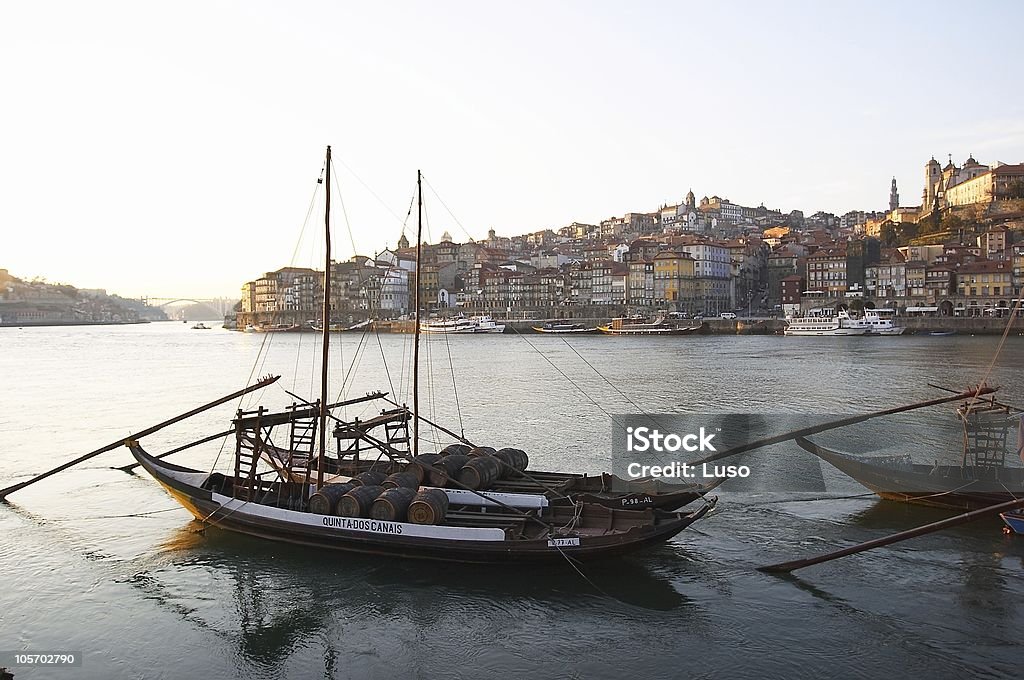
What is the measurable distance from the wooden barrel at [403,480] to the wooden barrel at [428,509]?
2.43 ft

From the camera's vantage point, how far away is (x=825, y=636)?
30.4 ft

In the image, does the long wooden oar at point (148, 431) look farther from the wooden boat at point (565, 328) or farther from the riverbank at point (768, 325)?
the wooden boat at point (565, 328)

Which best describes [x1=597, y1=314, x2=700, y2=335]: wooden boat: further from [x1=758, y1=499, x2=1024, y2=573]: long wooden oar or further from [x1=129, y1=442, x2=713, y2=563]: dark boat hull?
[x1=129, y1=442, x2=713, y2=563]: dark boat hull

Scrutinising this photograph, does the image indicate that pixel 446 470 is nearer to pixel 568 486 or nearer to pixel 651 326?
pixel 568 486

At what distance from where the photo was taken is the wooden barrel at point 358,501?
11.5 metres

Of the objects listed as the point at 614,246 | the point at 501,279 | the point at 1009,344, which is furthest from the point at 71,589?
the point at 614,246

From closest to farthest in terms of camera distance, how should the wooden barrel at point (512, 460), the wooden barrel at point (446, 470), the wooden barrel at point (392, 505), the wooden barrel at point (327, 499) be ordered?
the wooden barrel at point (392, 505) → the wooden barrel at point (327, 499) → the wooden barrel at point (446, 470) → the wooden barrel at point (512, 460)

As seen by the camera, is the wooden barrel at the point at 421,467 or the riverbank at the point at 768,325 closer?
the wooden barrel at the point at 421,467

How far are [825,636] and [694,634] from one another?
1.43m

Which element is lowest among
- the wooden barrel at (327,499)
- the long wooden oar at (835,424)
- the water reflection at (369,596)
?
the water reflection at (369,596)

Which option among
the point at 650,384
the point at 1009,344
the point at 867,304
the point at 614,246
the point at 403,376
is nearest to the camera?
the point at 650,384

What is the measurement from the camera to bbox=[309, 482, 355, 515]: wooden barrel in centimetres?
1177

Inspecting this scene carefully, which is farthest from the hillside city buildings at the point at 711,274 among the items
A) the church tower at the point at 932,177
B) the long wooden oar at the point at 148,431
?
the long wooden oar at the point at 148,431

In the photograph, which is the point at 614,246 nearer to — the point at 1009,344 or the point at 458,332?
the point at 458,332
